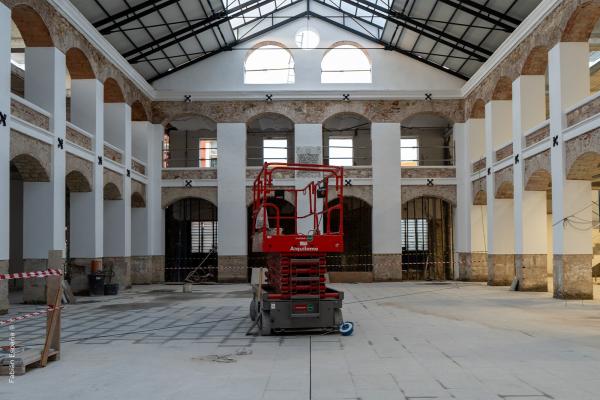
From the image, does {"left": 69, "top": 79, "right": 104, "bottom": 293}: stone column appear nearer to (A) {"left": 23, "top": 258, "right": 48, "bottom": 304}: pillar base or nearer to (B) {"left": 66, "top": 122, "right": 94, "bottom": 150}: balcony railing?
(B) {"left": 66, "top": 122, "right": 94, "bottom": 150}: balcony railing

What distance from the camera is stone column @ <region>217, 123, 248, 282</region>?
29781mm

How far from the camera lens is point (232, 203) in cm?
3000

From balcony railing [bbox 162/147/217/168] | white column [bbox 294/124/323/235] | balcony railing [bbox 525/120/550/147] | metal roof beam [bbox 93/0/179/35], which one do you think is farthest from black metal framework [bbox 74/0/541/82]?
balcony railing [bbox 162/147/217/168]

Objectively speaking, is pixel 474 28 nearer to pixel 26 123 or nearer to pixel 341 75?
pixel 341 75

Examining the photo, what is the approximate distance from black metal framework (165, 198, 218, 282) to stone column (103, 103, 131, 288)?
673 cm

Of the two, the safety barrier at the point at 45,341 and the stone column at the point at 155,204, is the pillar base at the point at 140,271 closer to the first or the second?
the stone column at the point at 155,204

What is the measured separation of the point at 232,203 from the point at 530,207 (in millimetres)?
14155

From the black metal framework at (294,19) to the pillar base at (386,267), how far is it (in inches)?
385

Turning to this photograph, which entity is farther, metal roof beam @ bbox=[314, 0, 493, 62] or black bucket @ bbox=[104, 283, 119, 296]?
metal roof beam @ bbox=[314, 0, 493, 62]

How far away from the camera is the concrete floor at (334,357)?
734 centimetres

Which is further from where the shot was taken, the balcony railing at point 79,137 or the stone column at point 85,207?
the stone column at point 85,207

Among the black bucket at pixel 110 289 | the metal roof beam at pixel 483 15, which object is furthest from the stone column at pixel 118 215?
the metal roof beam at pixel 483 15

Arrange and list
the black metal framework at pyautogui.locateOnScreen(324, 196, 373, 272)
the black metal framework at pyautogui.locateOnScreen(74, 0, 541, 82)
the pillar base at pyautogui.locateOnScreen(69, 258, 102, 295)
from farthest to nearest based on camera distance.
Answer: the black metal framework at pyautogui.locateOnScreen(324, 196, 373, 272), the black metal framework at pyautogui.locateOnScreen(74, 0, 541, 82), the pillar base at pyautogui.locateOnScreen(69, 258, 102, 295)

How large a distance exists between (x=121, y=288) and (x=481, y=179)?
16.7 m
